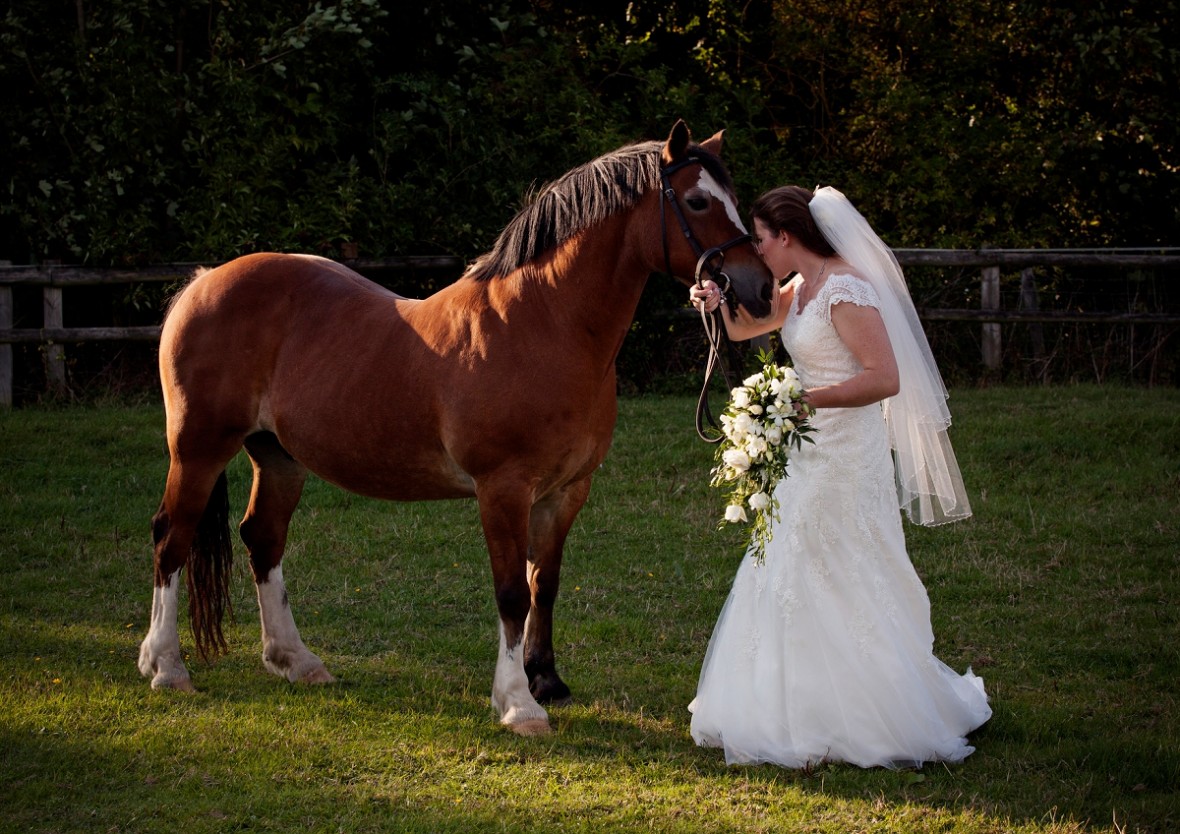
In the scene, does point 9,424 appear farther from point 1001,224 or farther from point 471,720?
point 1001,224

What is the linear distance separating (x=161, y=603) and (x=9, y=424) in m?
5.55

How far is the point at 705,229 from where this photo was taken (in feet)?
14.7

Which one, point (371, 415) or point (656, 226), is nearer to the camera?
point (656, 226)

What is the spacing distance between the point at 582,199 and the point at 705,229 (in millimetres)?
589

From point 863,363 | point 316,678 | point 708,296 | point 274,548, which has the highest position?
point 708,296

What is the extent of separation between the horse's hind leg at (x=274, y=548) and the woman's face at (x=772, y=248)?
2.57 meters

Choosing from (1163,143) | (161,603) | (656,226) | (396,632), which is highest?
(1163,143)

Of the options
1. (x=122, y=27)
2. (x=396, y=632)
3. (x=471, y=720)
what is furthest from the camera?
(x=122, y=27)

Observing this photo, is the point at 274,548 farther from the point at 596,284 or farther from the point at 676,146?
the point at 676,146

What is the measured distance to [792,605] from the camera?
4465 millimetres

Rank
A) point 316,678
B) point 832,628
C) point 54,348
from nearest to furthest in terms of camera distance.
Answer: point 832,628, point 316,678, point 54,348

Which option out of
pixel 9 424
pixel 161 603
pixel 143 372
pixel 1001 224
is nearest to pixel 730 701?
pixel 161 603

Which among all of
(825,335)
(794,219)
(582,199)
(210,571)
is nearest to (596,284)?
(582,199)

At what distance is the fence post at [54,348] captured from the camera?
10820 millimetres
